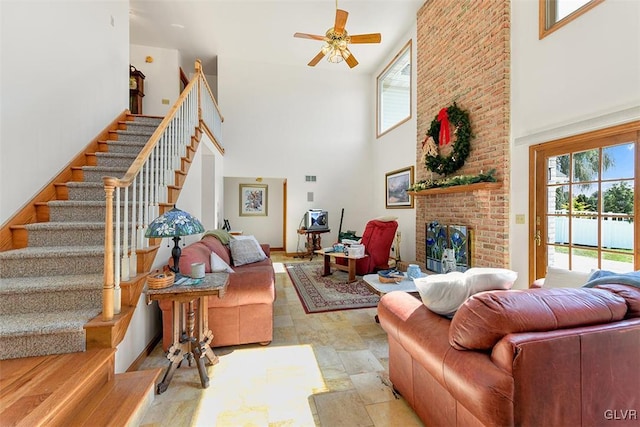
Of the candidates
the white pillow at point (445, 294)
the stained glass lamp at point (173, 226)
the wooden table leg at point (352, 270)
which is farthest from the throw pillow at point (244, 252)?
the white pillow at point (445, 294)

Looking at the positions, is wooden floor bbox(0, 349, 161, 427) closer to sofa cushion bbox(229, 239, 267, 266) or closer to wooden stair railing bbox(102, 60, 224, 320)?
wooden stair railing bbox(102, 60, 224, 320)

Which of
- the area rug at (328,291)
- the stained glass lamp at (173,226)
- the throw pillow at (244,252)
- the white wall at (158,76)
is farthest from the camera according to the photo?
the white wall at (158,76)

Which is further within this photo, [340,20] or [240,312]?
[340,20]

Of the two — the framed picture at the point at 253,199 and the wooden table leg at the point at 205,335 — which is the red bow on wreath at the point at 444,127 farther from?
the framed picture at the point at 253,199

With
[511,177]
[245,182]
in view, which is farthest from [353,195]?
[511,177]

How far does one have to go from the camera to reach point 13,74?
219 centimetres

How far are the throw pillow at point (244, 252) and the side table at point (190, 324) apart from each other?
1443 millimetres

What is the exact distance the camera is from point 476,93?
379cm

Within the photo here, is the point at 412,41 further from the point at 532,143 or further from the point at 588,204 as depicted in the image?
the point at 588,204

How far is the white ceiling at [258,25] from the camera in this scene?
16.0 ft

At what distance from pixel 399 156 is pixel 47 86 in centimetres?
560

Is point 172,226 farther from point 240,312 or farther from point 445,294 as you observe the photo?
point 445,294

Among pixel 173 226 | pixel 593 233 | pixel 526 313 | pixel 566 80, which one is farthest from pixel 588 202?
pixel 173 226

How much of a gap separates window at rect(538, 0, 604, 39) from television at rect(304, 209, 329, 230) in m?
5.15
